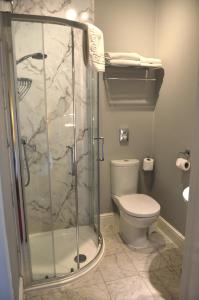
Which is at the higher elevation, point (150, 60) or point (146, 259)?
point (150, 60)

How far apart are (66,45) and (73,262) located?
199cm

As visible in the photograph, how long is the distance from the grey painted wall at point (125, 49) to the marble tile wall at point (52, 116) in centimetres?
20

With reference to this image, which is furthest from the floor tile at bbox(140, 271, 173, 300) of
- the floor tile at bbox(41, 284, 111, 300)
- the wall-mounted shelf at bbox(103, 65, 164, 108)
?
the wall-mounted shelf at bbox(103, 65, 164, 108)

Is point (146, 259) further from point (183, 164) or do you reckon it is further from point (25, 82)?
point (25, 82)

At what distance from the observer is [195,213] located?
4.49ft

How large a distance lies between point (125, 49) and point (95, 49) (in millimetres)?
557

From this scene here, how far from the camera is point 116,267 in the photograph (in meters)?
2.10

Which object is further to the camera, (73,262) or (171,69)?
(171,69)

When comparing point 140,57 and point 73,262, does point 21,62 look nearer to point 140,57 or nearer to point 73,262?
point 140,57

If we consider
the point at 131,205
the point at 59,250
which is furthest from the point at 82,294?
the point at 131,205

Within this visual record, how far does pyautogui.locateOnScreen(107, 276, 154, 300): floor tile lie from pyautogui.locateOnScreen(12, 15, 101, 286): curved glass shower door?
0.34 m

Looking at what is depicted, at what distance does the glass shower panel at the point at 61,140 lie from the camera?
217cm

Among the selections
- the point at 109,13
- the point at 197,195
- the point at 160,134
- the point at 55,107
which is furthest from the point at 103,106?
the point at 197,195

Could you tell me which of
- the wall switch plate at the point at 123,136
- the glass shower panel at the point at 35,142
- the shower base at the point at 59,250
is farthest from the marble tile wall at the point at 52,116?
the wall switch plate at the point at 123,136
